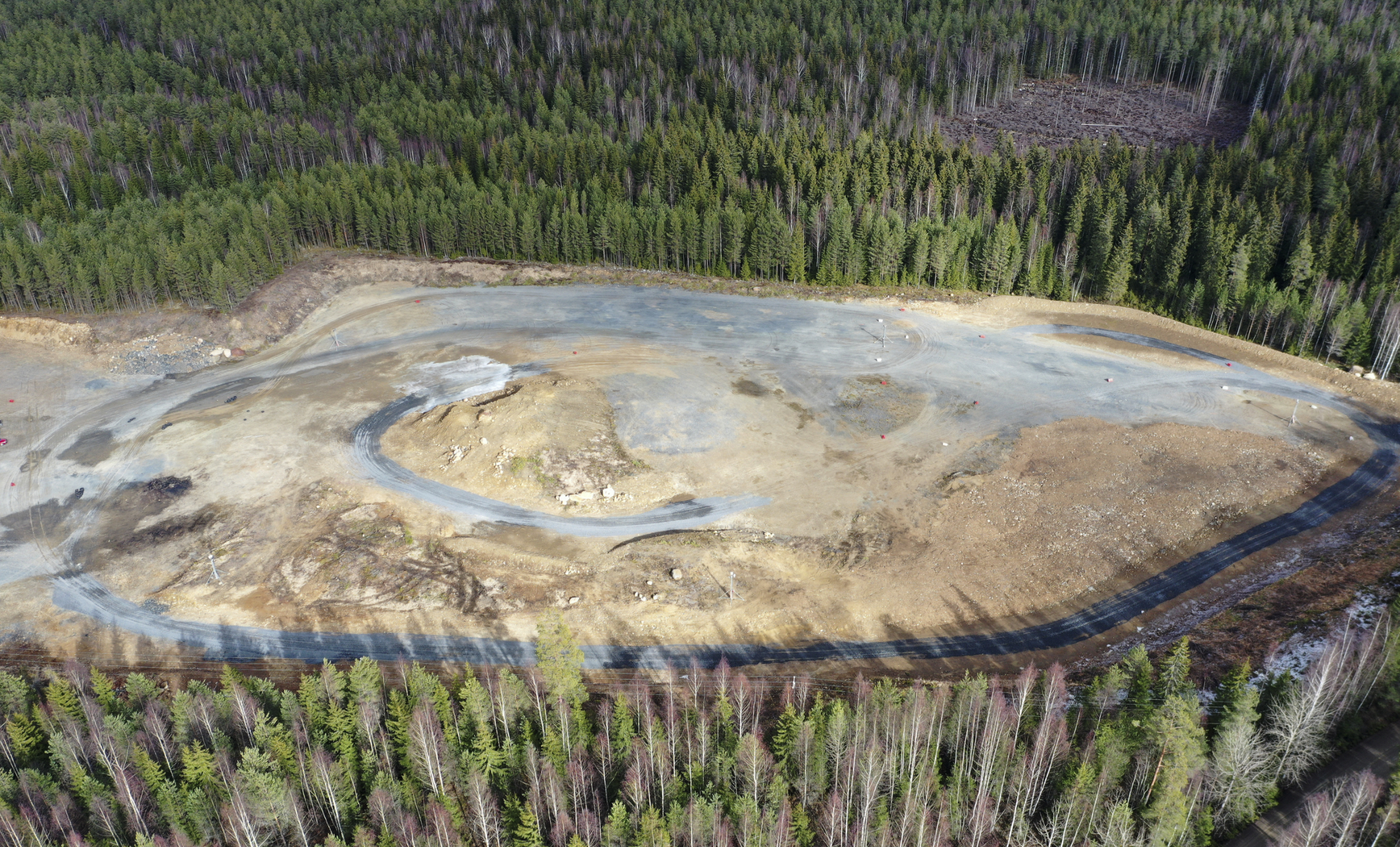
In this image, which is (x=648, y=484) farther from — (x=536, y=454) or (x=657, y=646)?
(x=657, y=646)

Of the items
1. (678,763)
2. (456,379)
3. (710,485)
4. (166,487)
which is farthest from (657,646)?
(166,487)

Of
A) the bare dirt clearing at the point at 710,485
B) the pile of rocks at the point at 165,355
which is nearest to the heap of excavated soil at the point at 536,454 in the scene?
the bare dirt clearing at the point at 710,485

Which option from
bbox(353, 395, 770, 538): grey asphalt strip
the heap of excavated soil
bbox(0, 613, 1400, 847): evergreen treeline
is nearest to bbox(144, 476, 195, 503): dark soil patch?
bbox(353, 395, 770, 538): grey asphalt strip

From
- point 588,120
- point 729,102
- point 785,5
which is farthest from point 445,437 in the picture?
point 785,5

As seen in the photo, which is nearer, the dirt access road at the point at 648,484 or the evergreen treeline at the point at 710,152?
the dirt access road at the point at 648,484

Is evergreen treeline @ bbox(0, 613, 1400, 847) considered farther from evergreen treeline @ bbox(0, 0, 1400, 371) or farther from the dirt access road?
evergreen treeline @ bbox(0, 0, 1400, 371)

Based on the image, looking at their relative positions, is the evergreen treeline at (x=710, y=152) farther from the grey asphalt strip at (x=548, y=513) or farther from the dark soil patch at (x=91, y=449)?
the grey asphalt strip at (x=548, y=513)
